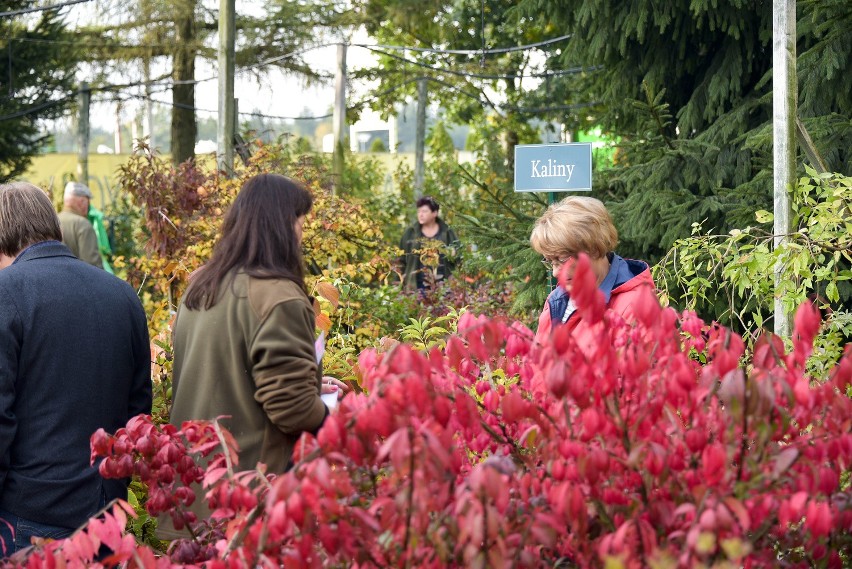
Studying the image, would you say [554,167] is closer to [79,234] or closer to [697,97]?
[697,97]

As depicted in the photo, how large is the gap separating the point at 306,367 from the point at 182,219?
6862 millimetres

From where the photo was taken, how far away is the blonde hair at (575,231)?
142 inches

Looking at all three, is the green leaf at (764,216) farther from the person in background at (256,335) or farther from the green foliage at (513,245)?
the green foliage at (513,245)

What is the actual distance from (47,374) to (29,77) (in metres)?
20.1

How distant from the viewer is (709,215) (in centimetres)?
709

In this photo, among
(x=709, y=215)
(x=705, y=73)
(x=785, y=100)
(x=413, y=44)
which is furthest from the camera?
(x=413, y=44)

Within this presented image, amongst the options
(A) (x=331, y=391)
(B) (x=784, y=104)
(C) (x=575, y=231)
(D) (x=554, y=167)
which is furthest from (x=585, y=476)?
(D) (x=554, y=167)

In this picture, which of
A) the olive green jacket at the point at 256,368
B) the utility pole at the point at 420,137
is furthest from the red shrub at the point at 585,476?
the utility pole at the point at 420,137

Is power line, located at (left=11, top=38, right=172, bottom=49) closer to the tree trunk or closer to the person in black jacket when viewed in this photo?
the tree trunk

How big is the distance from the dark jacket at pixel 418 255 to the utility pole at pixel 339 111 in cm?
459

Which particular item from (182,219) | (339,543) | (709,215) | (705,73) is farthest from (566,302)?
(182,219)

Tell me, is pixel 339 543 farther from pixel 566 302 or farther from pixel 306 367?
pixel 566 302

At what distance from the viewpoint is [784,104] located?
16.8ft

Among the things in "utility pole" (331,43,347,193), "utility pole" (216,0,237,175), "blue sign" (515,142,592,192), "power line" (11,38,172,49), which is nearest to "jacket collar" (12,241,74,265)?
"blue sign" (515,142,592,192)
